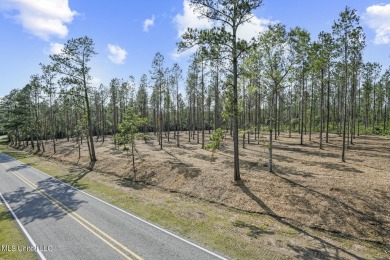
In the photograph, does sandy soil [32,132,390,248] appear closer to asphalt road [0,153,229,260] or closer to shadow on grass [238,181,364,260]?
shadow on grass [238,181,364,260]

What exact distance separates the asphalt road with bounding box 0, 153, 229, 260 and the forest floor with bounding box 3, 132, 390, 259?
3.54m

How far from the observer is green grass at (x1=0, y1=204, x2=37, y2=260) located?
1355 centimetres

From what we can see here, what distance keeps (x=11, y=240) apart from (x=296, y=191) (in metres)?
17.5

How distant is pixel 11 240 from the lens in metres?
15.4

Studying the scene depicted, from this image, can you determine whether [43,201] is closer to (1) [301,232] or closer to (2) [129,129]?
(2) [129,129]

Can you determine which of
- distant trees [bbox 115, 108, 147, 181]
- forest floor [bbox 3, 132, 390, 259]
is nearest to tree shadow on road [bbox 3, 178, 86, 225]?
forest floor [bbox 3, 132, 390, 259]

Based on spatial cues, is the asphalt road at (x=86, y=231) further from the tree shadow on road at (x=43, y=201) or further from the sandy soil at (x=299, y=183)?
the sandy soil at (x=299, y=183)

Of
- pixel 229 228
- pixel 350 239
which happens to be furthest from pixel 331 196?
pixel 229 228

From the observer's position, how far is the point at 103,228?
53.7 feet

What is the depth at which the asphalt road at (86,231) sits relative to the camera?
43.7ft

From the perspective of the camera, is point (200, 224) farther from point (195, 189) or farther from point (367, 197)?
point (367, 197)

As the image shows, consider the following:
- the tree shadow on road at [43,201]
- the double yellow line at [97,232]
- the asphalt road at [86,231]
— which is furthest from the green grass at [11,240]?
the double yellow line at [97,232]

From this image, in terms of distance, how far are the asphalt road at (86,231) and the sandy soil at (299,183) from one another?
6.44 meters

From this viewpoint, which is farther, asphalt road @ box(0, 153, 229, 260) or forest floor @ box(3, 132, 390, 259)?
forest floor @ box(3, 132, 390, 259)
